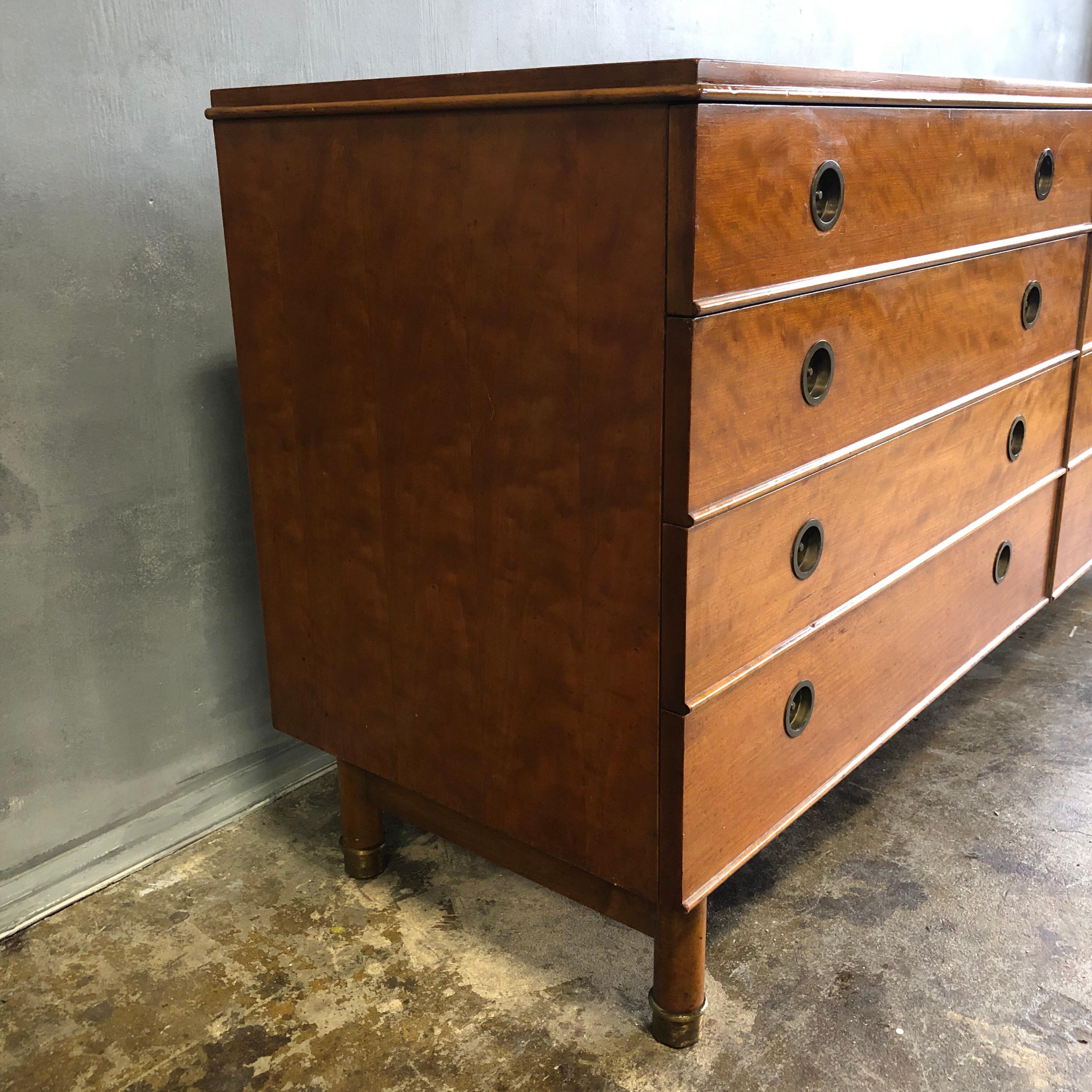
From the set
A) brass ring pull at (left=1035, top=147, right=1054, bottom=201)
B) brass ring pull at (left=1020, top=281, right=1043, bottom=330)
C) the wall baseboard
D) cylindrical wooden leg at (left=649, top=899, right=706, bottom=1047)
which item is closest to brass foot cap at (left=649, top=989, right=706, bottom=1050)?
cylindrical wooden leg at (left=649, top=899, right=706, bottom=1047)

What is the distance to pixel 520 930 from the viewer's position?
153 cm

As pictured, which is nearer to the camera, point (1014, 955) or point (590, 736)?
point (590, 736)

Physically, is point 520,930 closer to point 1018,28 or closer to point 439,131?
point 439,131

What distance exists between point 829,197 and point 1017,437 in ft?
2.62

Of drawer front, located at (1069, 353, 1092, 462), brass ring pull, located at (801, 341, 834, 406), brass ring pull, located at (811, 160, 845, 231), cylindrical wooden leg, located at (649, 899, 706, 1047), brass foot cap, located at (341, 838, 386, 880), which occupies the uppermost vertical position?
brass ring pull, located at (811, 160, 845, 231)

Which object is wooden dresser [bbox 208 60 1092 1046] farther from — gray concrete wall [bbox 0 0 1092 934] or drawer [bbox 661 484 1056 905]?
gray concrete wall [bbox 0 0 1092 934]

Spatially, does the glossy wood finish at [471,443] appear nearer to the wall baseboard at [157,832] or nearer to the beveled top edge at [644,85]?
the beveled top edge at [644,85]

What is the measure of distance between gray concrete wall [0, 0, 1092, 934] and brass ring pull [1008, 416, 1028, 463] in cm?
109

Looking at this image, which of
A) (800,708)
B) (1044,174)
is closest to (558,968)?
(800,708)

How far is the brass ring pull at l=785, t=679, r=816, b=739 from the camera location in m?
1.34

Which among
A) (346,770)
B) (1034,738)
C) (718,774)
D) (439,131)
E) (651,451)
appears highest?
(439,131)

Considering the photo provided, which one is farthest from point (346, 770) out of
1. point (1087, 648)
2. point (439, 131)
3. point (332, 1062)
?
point (1087, 648)

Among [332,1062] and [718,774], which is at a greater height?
[718,774]

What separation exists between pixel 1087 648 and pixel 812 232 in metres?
1.56
